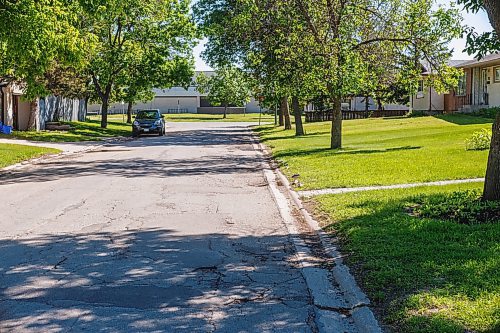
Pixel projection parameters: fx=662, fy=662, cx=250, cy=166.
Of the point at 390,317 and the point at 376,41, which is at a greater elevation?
the point at 376,41

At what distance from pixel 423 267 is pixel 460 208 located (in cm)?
306

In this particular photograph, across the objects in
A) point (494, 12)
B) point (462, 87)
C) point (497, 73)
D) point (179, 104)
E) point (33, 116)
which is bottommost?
point (33, 116)

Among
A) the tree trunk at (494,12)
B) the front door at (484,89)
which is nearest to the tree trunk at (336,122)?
the tree trunk at (494,12)

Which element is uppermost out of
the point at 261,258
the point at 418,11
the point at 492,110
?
the point at 418,11

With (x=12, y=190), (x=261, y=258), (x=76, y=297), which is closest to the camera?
(x=76, y=297)

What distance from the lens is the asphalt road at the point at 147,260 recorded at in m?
5.66

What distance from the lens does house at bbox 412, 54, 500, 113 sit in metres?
39.9

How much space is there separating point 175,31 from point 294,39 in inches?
983

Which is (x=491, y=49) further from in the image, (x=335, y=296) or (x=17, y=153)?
(x=17, y=153)

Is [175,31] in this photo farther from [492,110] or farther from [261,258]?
[261,258]

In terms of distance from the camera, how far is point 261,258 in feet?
26.3

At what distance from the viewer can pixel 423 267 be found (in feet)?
22.0

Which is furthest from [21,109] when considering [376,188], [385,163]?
[376,188]

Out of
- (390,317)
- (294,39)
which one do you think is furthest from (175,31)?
(390,317)
